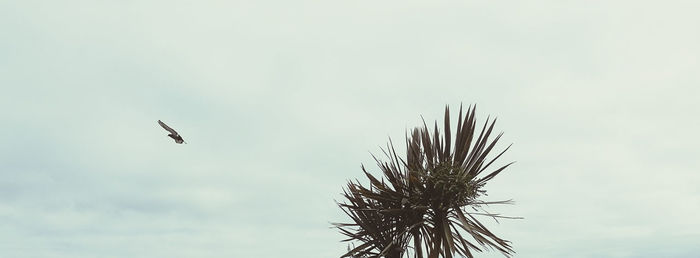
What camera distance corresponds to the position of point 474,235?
335 inches

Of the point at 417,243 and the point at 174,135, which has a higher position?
the point at 174,135

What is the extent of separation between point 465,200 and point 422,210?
66 centimetres

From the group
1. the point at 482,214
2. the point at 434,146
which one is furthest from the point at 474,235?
the point at 434,146

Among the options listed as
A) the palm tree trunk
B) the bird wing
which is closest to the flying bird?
the bird wing

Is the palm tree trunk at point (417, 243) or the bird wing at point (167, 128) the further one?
the palm tree trunk at point (417, 243)

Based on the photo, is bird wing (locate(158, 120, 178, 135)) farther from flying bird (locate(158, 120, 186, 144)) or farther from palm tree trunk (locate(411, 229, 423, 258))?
palm tree trunk (locate(411, 229, 423, 258))

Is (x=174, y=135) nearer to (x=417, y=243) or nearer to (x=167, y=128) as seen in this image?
(x=167, y=128)

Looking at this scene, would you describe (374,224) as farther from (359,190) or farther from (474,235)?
(474,235)

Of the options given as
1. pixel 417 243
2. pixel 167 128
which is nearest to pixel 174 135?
pixel 167 128

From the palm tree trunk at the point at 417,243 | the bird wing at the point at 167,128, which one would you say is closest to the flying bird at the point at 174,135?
the bird wing at the point at 167,128

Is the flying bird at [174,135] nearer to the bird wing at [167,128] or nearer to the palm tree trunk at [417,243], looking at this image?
the bird wing at [167,128]

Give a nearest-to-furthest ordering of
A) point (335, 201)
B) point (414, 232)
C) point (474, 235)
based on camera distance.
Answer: point (474, 235), point (414, 232), point (335, 201)

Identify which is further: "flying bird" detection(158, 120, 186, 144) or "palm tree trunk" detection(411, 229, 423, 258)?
"palm tree trunk" detection(411, 229, 423, 258)

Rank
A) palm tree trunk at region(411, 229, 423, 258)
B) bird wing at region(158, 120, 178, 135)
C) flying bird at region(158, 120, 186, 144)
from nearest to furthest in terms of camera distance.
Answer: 1. bird wing at region(158, 120, 178, 135)
2. flying bird at region(158, 120, 186, 144)
3. palm tree trunk at region(411, 229, 423, 258)
